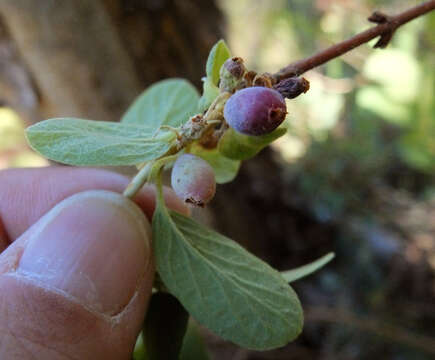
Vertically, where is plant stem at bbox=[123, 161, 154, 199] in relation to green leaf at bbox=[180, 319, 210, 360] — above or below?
above

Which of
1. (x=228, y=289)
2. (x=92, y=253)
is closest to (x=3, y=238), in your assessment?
(x=92, y=253)

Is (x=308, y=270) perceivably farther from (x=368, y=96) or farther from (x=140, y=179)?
(x=368, y=96)

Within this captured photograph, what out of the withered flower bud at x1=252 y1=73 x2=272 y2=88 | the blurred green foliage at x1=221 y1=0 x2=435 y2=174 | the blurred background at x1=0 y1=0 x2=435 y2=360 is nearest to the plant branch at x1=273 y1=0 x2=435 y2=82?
the withered flower bud at x1=252 y1=73 x2=272 y2=88

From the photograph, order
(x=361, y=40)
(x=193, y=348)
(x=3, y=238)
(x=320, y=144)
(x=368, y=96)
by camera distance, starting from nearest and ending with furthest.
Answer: (x=361, y=40) < (x=193, y=348) < (x=3, y=238) < (x=368, y=96) < (x=320, y=144)

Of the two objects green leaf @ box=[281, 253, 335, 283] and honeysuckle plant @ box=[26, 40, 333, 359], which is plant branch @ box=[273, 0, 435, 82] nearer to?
honeysuckle plant @ box=[26, 40, 333, 359]

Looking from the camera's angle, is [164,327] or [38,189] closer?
[164,327]

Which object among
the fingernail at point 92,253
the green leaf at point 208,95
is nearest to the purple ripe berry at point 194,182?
the green leaf at point 208,95
